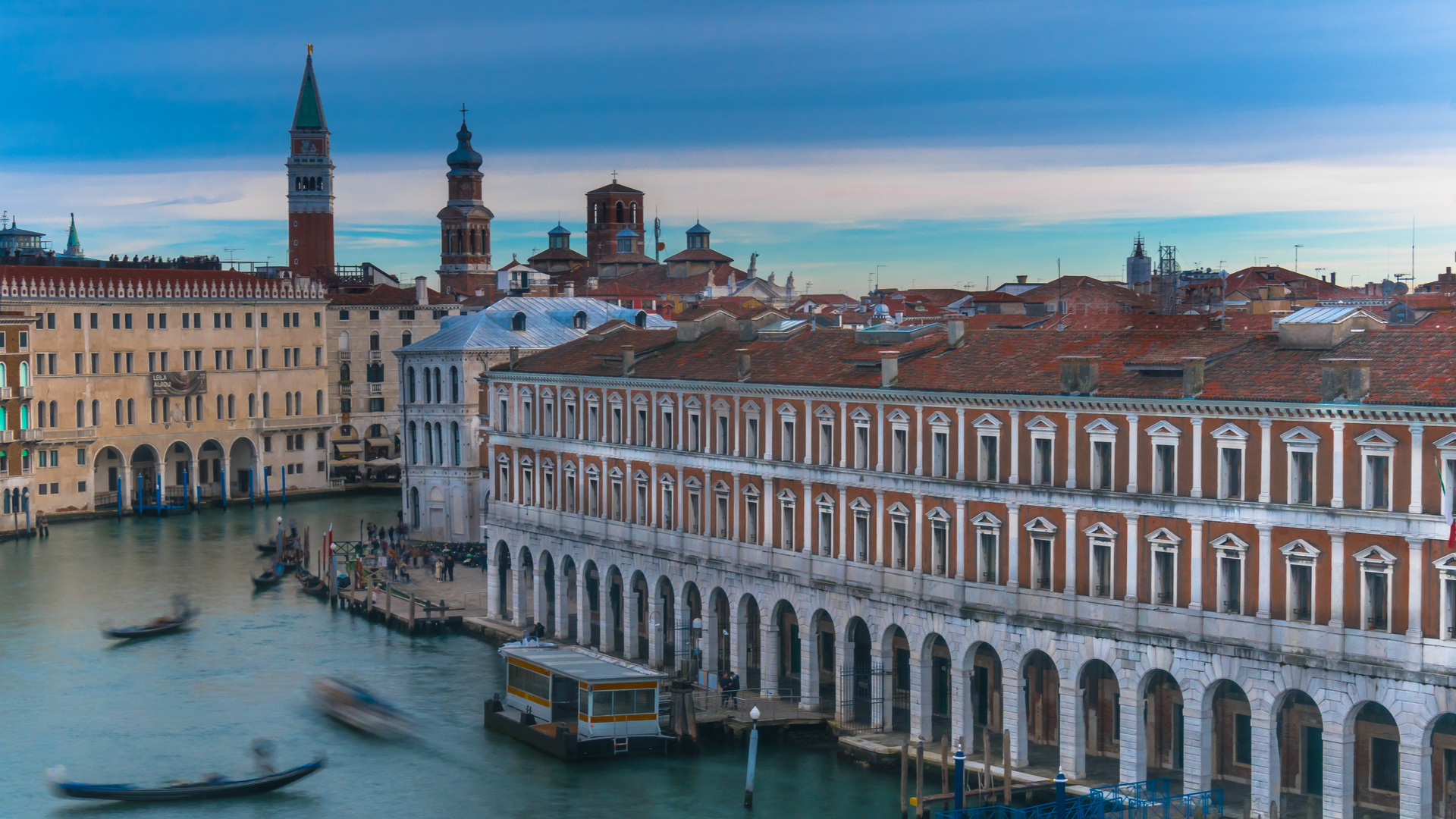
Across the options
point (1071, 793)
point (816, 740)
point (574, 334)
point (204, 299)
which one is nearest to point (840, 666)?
point (816, 740)

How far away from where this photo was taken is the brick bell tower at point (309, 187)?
12619cm

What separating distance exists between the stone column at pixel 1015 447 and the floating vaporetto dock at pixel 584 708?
370 inches

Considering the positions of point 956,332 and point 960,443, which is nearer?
point 960,443

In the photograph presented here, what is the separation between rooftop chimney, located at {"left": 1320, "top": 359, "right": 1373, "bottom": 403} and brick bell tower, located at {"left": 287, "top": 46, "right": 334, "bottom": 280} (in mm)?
102120

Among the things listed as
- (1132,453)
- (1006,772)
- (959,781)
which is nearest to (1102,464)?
(1132,453)

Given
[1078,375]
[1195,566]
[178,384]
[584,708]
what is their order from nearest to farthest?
[1195,566] → [1078,375] → [584,708] → [178,384]

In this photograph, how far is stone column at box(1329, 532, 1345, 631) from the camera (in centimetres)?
3059

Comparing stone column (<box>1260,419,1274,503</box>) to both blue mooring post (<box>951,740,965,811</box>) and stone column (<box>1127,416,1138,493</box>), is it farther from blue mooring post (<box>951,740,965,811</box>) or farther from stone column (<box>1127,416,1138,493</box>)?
blue mooring post (<box>951,740,965,811</box>)

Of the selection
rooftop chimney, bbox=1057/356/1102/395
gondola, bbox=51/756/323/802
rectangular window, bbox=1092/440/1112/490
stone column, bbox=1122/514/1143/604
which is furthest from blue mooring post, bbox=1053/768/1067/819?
gondola, bbox=51/756/323/802

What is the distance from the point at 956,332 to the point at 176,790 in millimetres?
19112

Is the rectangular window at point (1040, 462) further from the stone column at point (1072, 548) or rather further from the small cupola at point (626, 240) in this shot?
the small cupola at point (626, 240)

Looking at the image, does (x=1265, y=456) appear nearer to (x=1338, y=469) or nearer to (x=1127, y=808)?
(x=1338, y=469)

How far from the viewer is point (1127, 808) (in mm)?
32312

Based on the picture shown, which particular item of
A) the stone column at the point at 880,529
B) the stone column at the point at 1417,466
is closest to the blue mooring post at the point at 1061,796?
the stone column at the point at 1417,466
